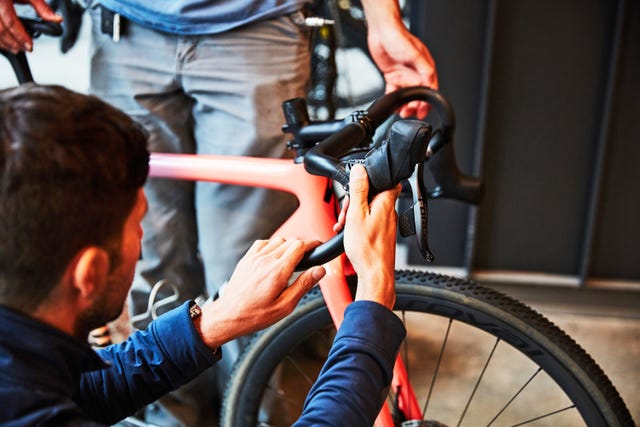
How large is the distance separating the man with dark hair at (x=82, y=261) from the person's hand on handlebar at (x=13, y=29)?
0.53m

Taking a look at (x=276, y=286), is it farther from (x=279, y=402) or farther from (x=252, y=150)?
(x=279, y=402)

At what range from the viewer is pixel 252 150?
1167mm

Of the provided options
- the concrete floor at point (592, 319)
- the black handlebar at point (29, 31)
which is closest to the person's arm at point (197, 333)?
the black handlebar at point (29, 31)

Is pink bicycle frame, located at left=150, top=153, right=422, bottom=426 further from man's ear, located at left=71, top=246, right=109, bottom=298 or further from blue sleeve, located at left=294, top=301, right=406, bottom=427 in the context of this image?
man's ear, located at left=71, top=246, right=109, bottom=298

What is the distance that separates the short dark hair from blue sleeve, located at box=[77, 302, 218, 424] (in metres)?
0.20

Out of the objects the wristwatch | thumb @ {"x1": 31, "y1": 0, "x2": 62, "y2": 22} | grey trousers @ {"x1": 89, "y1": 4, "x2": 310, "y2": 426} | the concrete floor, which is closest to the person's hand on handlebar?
thumb @ {"x1": 31, "y1": 0, "x2": 62, "y2": 22}

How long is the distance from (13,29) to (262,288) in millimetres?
677

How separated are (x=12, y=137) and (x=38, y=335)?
19cm

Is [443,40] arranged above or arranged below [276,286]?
above

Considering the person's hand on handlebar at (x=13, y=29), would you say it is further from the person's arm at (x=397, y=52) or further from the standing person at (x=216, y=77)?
the person's arm at (x=397, y=52)

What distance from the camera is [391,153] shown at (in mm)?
667

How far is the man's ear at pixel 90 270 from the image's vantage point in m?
0.62

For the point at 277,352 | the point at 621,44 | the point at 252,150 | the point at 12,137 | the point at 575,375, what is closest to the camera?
the point at 12,137

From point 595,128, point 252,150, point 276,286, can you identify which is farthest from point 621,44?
point 276,286
